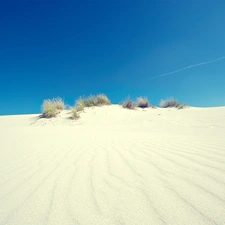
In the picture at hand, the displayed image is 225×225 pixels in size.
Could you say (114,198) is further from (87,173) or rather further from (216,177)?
(216,177)

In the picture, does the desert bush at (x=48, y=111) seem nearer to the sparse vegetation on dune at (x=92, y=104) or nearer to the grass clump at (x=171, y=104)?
the sparse vegetation on dune at (x=92, y=104)

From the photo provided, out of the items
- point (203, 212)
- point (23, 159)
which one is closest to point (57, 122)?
point (23, 159)

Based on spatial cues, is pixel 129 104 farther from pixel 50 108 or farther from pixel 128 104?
pixel 50 108

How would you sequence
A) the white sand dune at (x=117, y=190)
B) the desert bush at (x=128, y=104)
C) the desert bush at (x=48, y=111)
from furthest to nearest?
the desert bush at (x=128, y=104) → the desert bush at (x=48, y=111) → the white sand dune at (x=117, y=190)

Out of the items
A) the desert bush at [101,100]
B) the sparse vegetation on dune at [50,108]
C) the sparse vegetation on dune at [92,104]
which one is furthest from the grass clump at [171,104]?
the sparse vegetation on dune at [50,108]

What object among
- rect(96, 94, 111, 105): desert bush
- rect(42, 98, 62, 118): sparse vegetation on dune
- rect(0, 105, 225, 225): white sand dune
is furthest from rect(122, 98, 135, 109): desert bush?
rect(0, 105, 225, 225): white sand dune

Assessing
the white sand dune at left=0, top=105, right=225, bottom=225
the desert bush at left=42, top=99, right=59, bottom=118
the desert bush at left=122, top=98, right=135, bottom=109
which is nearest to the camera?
the white sand dune at left=0, top=105, right=225, bottom=225

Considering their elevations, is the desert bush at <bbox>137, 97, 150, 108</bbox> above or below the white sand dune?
above

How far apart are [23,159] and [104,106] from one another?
895 cm

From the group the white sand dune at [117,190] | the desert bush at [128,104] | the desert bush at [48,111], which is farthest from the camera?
the desert bush at [128,104]

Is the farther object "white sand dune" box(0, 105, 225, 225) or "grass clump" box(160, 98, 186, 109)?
"grass clump" box(160, 98, 186, 109)

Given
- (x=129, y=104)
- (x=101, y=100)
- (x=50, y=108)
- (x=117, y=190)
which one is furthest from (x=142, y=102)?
(x=117, y=190)

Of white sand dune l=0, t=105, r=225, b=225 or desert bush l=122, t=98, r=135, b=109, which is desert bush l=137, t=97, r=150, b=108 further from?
white sand dune l=0, t=105, r=225, b=225

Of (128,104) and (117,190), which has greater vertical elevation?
(128,104)
